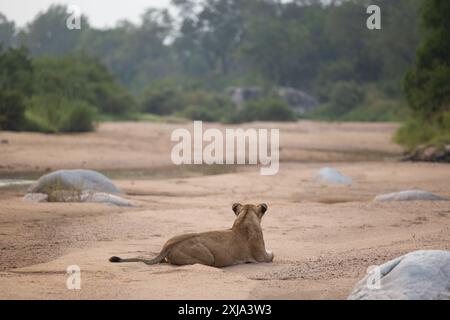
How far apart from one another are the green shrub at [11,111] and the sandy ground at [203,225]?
2.56 m

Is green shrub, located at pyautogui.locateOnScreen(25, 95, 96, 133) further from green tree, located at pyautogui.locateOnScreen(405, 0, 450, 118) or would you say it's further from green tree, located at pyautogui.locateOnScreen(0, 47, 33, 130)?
green tree, located at pyautogui.locateOnScreen(405, 0, 450, 118)

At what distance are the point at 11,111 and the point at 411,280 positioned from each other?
70.7 feet

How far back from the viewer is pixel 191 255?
27.0 feet

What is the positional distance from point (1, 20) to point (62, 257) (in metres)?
61.0

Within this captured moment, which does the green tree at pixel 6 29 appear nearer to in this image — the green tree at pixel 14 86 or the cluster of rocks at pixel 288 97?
the cluster of rocks at pixel 288 97

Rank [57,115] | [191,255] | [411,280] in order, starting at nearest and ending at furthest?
[411,280]
[191,255]
[57,115]

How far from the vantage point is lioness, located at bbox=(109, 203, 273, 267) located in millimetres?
8227

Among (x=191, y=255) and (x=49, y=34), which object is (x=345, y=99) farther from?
(x=191, y=255)

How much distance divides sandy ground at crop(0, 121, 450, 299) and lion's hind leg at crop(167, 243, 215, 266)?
21 centimetres

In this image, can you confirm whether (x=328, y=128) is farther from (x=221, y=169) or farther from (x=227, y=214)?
(x=227, y=214)

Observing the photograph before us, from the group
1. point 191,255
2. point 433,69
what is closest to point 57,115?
point 433,69

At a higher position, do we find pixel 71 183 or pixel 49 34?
pixel 49 34

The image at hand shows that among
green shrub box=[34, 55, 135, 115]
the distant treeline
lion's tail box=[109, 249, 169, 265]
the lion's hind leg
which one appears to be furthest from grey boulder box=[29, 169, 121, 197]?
green shrub box=[34, 55, 135, 115]
